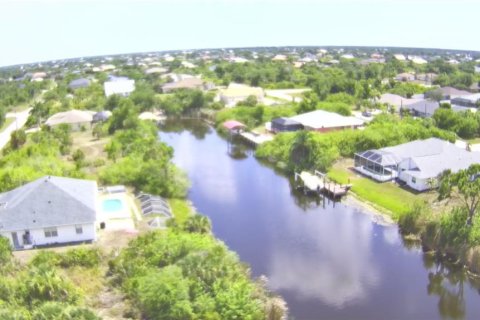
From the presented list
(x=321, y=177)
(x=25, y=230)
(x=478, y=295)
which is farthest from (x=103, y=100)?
(x=478, y=295)

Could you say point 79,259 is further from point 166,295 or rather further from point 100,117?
point 100,117

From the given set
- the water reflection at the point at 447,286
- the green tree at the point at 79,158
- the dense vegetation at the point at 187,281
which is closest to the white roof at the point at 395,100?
the water reflection at the point at 447,286

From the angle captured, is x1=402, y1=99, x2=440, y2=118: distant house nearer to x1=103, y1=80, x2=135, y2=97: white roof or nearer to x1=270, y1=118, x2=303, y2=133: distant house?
x1=270, y1=118, x2=303, y2=133: distant house

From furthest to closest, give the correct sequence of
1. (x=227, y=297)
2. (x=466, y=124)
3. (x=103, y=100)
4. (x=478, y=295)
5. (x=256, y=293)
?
(x=103, y=100) → (x=466, y=124) → (x=478, y=295) → (x=256, y=293) → (x=227, y=297)

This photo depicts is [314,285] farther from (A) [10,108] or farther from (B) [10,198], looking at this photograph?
(A) [10,108]

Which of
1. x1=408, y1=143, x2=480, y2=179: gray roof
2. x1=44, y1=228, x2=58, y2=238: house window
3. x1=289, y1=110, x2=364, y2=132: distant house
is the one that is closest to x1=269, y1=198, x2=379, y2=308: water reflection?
x1=408, y1=143, x2=480, y2=179: gray roof

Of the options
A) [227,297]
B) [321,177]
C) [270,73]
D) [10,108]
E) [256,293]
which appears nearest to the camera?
[227,297]

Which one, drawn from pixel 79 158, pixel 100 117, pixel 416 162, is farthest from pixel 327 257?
pixel 100 117
